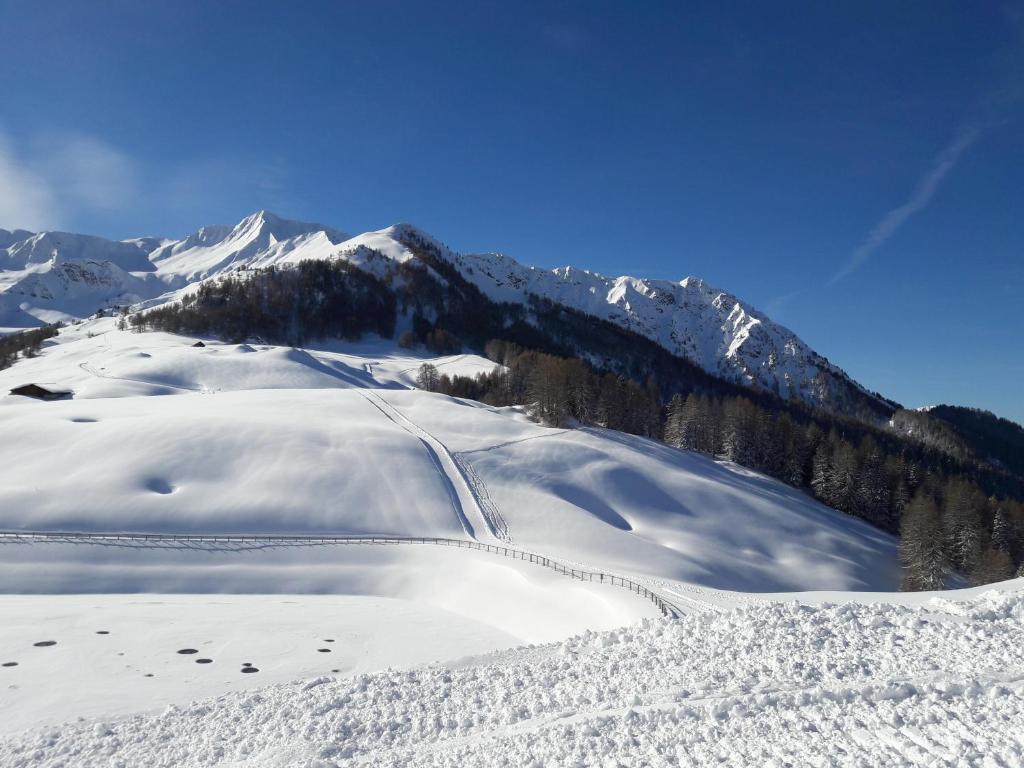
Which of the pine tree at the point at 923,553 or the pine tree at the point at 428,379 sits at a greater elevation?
the pine tree at the point at 428,379

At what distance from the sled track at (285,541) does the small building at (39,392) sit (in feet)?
183

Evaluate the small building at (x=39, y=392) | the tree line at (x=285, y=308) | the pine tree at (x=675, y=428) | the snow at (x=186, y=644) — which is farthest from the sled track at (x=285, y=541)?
the tree line at (x=285, y=308)

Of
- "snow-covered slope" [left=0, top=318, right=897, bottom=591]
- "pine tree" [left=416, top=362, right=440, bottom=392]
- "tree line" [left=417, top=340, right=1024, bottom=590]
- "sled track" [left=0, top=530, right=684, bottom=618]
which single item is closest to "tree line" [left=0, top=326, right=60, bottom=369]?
"snow-covered slope" [left=0, top=318, right=897, bottom=591]

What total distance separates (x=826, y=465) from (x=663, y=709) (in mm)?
76916

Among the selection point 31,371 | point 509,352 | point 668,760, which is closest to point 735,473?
point 668,760

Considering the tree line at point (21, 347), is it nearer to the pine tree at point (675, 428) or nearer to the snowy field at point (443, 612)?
the snowy field at point (443, 612)

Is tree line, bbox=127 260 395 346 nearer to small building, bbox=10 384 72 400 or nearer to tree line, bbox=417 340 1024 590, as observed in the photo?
small building, bbox=10 384 72 400

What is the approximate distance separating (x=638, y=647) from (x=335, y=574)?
22647mm

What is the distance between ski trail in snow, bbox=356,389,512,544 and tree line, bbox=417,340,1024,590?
18881 mm

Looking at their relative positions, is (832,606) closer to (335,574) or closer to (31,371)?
(335,574)

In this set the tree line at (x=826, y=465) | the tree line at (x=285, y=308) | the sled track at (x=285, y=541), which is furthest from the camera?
the tree line at (x=285, y=308)

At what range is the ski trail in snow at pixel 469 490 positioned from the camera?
43.1 m

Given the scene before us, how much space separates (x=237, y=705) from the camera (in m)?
14.8

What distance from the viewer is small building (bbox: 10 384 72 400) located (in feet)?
248
